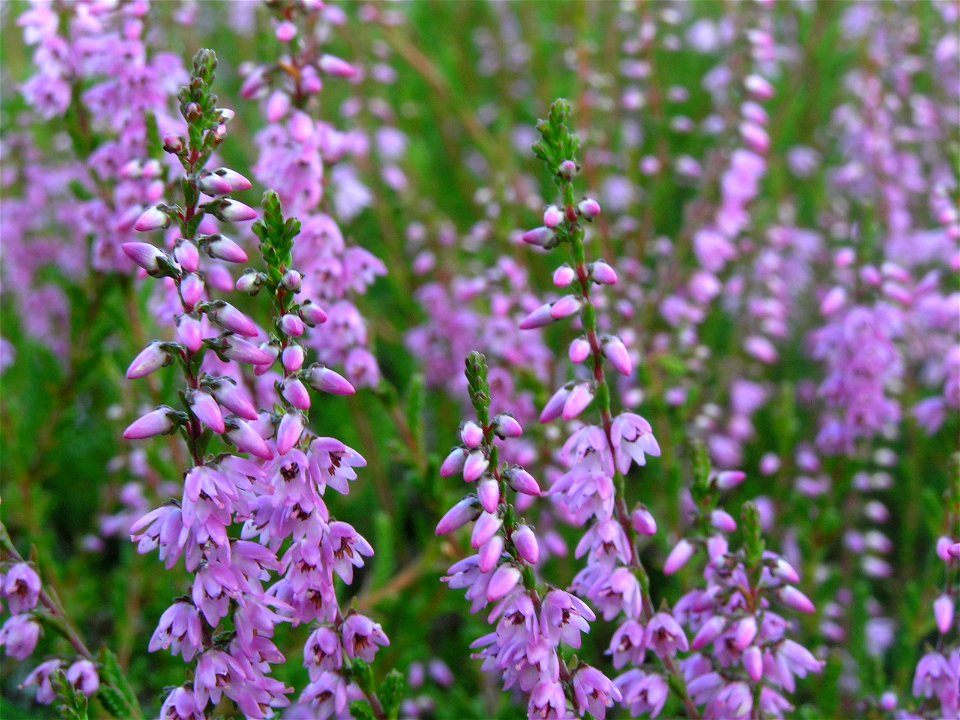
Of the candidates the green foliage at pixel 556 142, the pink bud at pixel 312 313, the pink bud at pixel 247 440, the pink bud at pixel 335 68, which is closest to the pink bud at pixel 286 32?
the pink bud at pixel 335 68

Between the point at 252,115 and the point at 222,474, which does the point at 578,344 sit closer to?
the point at 222,474

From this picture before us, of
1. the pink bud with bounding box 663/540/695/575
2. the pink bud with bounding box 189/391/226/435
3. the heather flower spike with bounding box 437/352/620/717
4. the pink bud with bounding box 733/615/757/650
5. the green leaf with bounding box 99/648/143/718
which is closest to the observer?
the pink bud with bounding box 189/391/226/435

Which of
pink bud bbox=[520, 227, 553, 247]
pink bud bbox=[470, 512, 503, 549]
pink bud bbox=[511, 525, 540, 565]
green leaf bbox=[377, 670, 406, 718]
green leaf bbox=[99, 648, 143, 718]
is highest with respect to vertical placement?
pink bud bbox=[520, 227, 553, 247]

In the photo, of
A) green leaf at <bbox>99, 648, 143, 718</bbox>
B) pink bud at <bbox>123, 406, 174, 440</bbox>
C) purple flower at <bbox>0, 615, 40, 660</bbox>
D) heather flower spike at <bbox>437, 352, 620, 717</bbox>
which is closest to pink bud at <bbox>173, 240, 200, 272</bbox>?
pink bud at <bbox>123, 406, 174, 440</bbox>

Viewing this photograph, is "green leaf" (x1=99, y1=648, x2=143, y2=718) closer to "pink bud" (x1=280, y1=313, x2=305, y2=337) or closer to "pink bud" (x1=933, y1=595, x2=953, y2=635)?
"pink bud" (x1=280, y1=313, x2=305, y2=337)

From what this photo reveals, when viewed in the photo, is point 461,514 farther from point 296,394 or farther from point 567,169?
point 567,169

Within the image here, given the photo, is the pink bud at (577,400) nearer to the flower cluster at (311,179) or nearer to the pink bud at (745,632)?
the pink bud at (745,632)

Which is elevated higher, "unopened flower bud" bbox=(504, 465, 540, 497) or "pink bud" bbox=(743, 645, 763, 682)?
"unopened flower bud" bbox=(504, 465, 540, 497)
